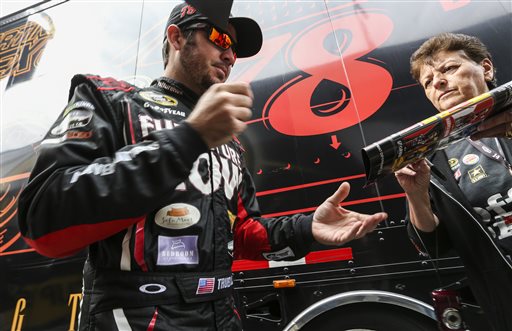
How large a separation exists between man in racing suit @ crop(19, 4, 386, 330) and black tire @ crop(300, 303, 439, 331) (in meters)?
0.50

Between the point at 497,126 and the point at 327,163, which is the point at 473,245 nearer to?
the point at 497,126

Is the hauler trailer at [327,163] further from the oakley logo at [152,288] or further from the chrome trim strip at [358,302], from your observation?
the oakley logo at [152,288]

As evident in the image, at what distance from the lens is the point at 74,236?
0.67 meters

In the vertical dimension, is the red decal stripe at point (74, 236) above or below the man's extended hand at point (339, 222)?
below

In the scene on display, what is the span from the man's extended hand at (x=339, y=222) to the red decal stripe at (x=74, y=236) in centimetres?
58

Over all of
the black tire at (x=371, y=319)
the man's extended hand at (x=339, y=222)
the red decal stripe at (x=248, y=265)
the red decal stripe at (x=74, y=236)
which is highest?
the red decal stripe at (x=248, y=265)

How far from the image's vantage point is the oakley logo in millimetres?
738

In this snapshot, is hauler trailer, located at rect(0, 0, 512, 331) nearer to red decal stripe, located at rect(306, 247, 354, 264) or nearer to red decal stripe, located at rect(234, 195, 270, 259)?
red decal stripe, located at rect(306, 247, 354, 264)

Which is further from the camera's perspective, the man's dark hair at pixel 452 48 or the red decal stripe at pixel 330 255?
the red decal stripe at pixel 330 255

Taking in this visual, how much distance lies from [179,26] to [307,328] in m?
1.22

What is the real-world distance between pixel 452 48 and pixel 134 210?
4.22 ft

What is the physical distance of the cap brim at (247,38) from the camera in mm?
1290

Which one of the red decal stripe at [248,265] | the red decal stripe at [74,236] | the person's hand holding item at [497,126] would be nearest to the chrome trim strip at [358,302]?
the red decal stripe at [248,265]

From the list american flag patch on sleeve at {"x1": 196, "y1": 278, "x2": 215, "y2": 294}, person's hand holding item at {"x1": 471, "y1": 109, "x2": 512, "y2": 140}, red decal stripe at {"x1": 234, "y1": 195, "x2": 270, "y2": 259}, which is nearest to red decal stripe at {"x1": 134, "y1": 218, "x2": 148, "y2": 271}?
american flag patch on sleeve at {"x1": 196, "y1": 278, "x2": 215, "y2": 294}
